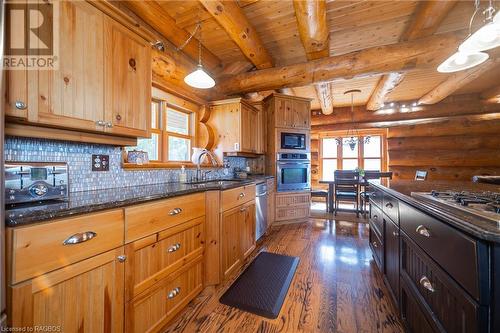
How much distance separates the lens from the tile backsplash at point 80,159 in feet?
3.94

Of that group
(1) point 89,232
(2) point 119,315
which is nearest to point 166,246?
(2) point 119,315

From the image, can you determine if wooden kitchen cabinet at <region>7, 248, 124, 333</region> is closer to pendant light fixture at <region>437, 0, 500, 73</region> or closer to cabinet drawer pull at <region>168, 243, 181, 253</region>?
cabinet drawer pull at <region>168, 243, 181, 253</region>

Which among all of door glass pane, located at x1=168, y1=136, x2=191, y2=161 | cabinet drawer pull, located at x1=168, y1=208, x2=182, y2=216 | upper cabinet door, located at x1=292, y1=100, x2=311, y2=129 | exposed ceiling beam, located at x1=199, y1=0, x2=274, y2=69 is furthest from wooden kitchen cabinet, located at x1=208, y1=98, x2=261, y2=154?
cabinet drawer pull, located at x1=168, y1=208, x2=182, y2=216

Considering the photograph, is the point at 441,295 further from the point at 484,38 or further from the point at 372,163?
the point at 372,163

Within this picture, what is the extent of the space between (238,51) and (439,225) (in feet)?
10.0

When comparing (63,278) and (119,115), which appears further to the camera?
(119,115)

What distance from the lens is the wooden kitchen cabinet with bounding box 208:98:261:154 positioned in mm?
3102

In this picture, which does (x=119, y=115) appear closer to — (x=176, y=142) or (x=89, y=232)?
(x=89, y=232)

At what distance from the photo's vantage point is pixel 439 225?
2.91 ft

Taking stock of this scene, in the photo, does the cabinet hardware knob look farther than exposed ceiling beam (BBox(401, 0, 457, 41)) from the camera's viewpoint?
No

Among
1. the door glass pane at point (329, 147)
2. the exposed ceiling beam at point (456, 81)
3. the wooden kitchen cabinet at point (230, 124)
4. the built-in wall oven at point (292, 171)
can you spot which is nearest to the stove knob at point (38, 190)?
the wooden kitchen cabinet at point (230, 124)

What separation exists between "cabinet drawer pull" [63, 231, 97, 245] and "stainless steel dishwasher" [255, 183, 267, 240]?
2032 mm

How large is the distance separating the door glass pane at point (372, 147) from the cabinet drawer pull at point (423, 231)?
5.80 meters

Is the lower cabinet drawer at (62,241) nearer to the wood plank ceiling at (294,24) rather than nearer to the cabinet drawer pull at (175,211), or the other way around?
the cabinet drawer pull at (175,211)
